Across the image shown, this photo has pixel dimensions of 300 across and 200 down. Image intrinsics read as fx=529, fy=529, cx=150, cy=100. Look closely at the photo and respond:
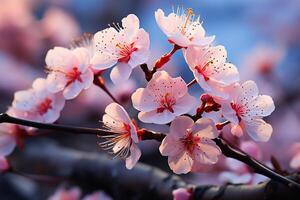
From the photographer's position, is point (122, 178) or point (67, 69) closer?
point (67, 69)

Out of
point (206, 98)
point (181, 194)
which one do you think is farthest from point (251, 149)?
point (206, 98)

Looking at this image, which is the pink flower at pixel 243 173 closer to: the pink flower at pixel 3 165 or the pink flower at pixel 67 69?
the pink flower at pixel 67 69

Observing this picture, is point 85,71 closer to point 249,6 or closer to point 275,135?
point 275,135

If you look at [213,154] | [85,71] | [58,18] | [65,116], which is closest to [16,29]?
[58,18]

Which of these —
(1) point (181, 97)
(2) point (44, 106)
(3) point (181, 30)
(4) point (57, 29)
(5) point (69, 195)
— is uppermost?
(4) point (57, 29)

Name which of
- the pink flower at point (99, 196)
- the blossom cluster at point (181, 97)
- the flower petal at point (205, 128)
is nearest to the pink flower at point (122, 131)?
the blossom cluster at point (181, 97)

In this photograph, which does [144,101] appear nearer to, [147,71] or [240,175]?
[147,71]

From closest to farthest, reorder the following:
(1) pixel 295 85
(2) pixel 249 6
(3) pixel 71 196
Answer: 1. (3) pixel 71 196
2. (1) pixel 295 85
3. (2) pixel 249 6
